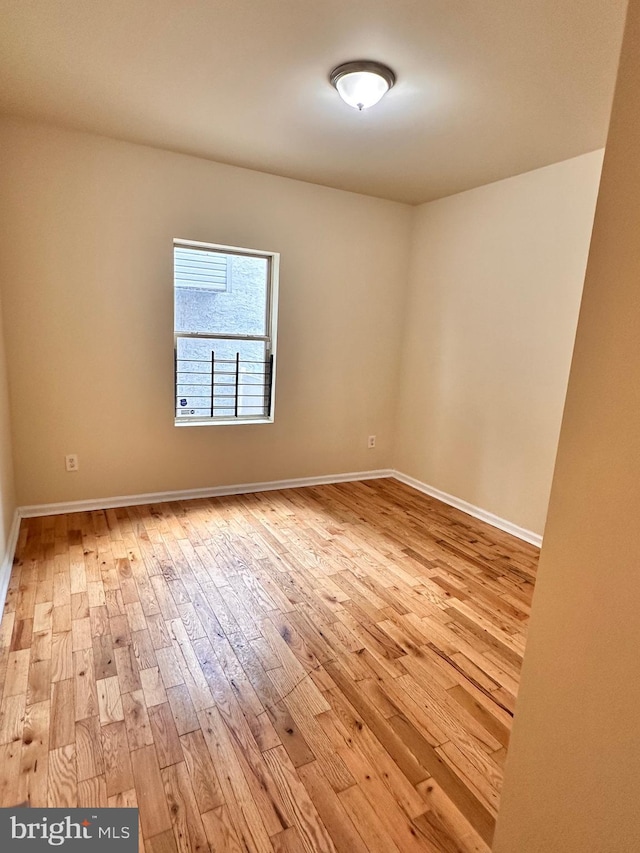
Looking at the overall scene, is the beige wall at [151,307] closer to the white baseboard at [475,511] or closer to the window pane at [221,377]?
the window pane at [221,377]

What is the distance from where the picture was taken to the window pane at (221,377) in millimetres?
3625

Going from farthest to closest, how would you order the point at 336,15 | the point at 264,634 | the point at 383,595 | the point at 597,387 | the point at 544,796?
the point at 383,595 → the point at 264,634 → the point at 336,15 → the point at 544,796 → the point at 597,387

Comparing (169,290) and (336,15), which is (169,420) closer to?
(169,290)

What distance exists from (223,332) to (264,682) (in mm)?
2664

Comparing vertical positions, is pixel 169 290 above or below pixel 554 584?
above

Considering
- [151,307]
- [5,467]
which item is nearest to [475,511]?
[151,307]

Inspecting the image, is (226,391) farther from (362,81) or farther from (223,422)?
(362,81)

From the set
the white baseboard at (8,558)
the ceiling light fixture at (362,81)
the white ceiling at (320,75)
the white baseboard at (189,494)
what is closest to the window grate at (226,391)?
the white baseboard at (189,494)

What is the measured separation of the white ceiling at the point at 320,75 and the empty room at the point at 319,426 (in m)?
0.02

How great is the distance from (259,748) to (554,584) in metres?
1.17

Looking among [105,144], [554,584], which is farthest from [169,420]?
[554,584]

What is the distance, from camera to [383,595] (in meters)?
2.48

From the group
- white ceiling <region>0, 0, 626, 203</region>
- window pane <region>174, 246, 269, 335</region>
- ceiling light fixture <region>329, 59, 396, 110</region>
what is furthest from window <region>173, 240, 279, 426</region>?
ceiling light fixture <region>329, 59, 396, 110</region>

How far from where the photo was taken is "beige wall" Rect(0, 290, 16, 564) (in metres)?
2.49
